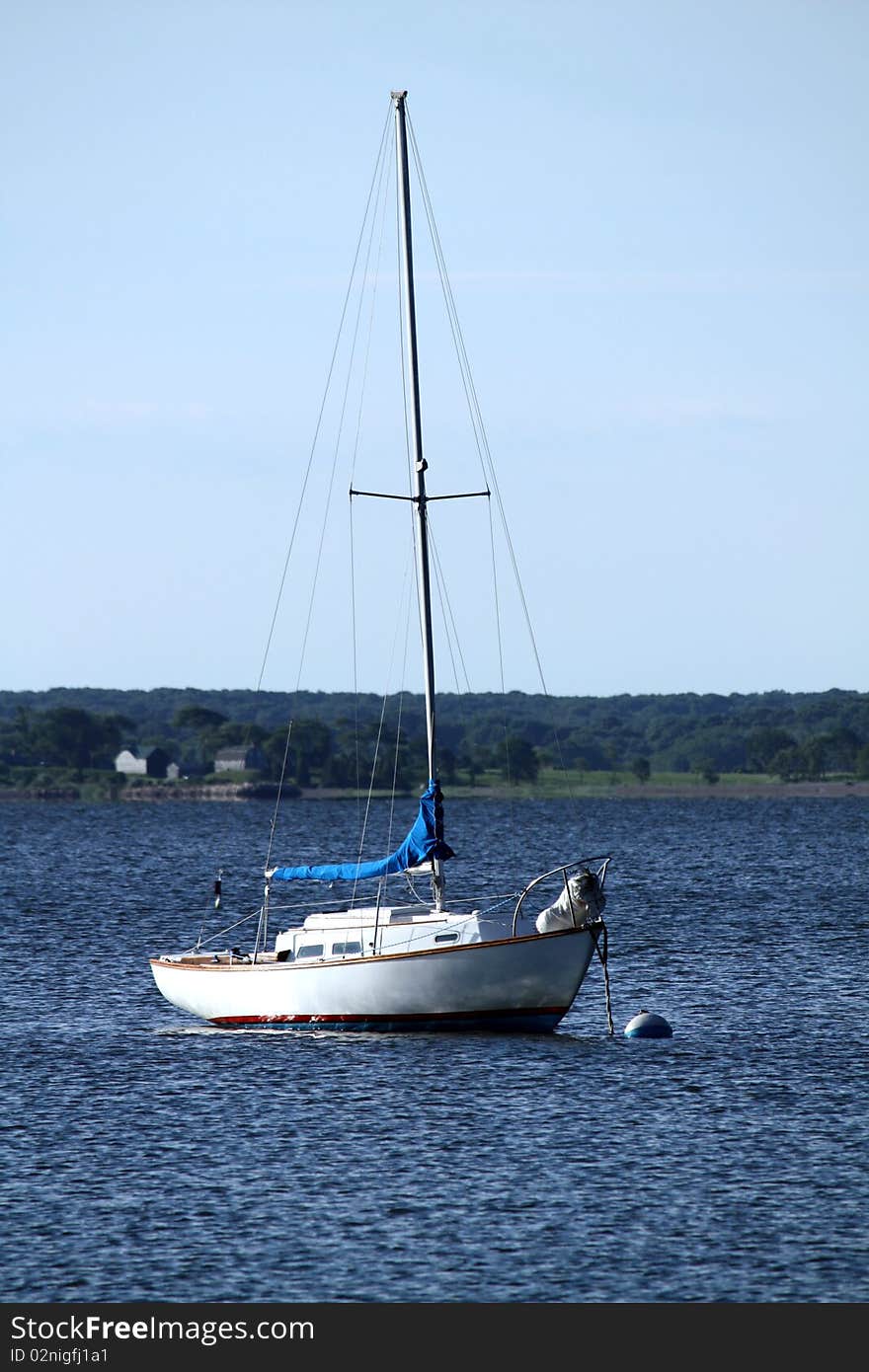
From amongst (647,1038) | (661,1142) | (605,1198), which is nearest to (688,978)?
(647,1038)

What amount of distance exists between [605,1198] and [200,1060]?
53.6ft

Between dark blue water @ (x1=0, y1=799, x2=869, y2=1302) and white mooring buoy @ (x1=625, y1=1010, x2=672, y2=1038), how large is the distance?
791 mm

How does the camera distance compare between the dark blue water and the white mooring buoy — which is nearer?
the dark blue water

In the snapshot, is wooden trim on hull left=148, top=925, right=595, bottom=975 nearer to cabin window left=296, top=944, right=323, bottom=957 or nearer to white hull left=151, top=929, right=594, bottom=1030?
white hull left=151, top=929, right=594, bottom=1030

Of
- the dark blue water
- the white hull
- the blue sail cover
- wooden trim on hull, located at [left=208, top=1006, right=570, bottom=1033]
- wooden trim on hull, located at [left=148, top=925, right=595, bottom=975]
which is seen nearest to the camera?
the dark blue water

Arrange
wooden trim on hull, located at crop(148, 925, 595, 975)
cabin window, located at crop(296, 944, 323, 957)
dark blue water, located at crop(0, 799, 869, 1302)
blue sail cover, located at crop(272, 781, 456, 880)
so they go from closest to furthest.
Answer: dark blue water, located at crop(0, 799, 869, 1302) < wooden trim on hull, located at crop(148, 925, 595, 975) < blue sail cover, located at crop(272, 781, 456, 880) < cabin window, located at crop(296, 944, 323, 957)

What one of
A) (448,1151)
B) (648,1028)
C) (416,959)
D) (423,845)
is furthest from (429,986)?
(448,1151)

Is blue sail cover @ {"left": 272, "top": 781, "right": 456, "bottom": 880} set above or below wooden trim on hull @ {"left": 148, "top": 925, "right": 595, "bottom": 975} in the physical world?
above

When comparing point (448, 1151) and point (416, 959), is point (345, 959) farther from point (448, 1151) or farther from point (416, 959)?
point (448, 1151)

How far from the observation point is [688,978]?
206 ft

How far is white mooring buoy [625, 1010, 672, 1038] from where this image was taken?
48.7m

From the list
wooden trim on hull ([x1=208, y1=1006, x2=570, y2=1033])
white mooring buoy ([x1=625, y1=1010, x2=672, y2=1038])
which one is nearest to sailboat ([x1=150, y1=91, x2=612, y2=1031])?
wooden trim on hull ([x1=208, y1=1006, x2=570, y2=1033])

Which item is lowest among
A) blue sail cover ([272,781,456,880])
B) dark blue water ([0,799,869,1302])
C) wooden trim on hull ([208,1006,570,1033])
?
dark blue water ([0,799,869,1302])
